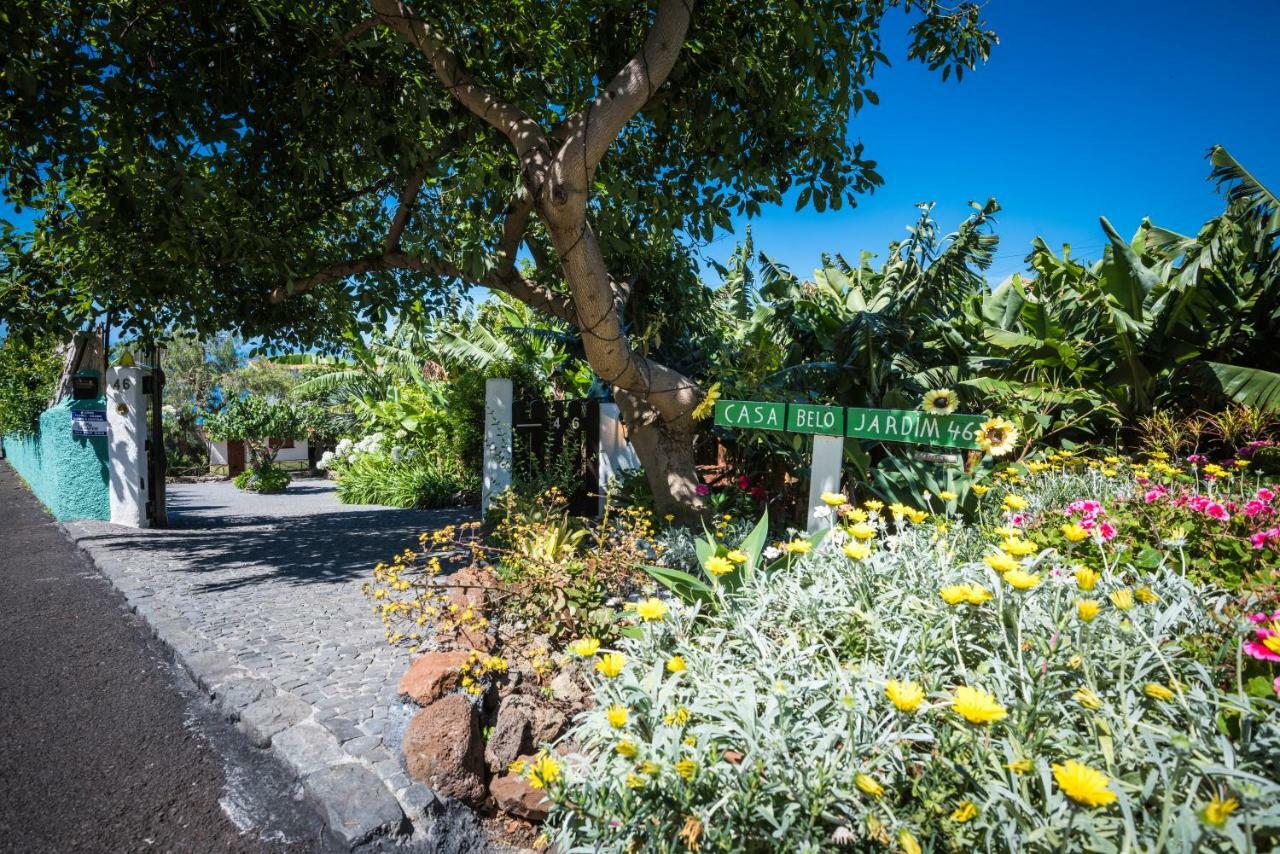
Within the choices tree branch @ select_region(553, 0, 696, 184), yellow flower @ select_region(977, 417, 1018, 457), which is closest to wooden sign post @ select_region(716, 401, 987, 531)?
yellow flower @ select_region(977, 417, 1018, 457)

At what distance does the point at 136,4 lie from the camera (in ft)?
15.9

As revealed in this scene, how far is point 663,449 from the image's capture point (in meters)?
5.97

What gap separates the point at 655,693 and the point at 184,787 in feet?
7.34

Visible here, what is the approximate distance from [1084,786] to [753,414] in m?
2.79

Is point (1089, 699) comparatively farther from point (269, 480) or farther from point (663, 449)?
point (269, 480)

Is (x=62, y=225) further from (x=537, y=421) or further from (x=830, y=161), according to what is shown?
(x=830, y=161)

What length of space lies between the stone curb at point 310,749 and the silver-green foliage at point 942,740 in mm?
742

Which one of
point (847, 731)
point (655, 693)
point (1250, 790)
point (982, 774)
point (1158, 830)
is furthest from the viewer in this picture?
point (655, 693)

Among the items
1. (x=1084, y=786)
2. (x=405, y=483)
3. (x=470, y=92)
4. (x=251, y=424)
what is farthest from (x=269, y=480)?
(x=1084, y=786)

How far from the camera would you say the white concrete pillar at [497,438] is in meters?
8.05

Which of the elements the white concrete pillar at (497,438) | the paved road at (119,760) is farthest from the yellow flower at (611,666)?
the white concrete pillar at (497,438)

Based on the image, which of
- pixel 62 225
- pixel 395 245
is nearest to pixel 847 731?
pixel 395 245

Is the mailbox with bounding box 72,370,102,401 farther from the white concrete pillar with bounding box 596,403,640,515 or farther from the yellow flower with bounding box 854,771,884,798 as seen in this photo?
the yellow flower with bounding box 854,771,884,798

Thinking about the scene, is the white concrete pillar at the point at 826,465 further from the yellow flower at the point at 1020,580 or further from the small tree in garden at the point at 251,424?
the small tree in garden at the point at 251,424
